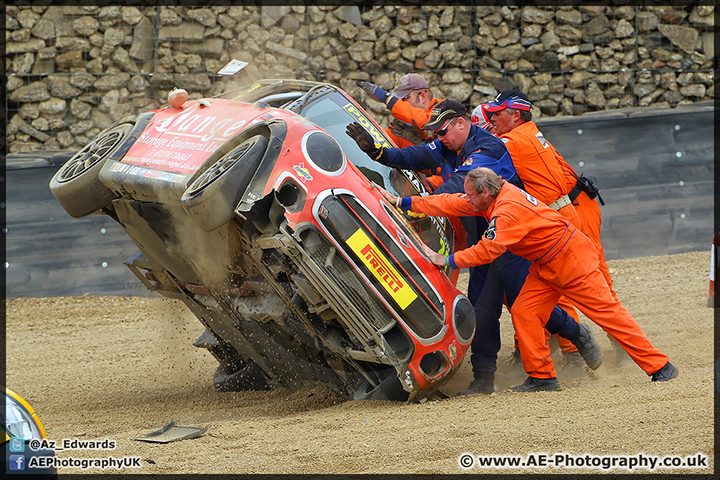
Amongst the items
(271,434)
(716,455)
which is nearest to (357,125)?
(271,434)

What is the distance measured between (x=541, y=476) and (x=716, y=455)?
0.84 m

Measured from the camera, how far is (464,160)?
5.46m

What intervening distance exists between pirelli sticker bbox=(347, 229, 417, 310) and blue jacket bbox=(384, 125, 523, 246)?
91 centimetres

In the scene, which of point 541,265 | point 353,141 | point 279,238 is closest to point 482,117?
point 353,141

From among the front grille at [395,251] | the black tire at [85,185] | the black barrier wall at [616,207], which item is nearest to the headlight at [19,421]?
the black tire at [85,185]

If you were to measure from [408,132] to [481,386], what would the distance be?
229 cm

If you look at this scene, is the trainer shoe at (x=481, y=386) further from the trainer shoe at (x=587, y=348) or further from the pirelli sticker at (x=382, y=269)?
the pirelli sticker at (x=382, y=269)

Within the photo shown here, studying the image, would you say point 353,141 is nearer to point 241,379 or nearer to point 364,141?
point 364,141

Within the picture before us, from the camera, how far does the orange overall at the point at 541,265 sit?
194 inches

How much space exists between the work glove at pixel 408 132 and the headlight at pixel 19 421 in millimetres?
3991

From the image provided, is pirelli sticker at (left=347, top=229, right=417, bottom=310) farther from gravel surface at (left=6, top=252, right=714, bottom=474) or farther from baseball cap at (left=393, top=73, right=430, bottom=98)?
baseball cap at (left=393, top=73, right=430, bottom=98)

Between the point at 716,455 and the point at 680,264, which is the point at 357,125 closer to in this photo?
the point at 716,455

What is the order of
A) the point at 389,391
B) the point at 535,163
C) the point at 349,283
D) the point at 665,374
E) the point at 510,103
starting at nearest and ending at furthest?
1. the point at 349,283
2. the point at 389,391
3. the point at 665,374
4. the point at 535,163
5. the point at 510,103

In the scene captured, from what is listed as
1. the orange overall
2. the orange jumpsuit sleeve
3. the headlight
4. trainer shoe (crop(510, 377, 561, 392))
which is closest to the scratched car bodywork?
the orange overall
